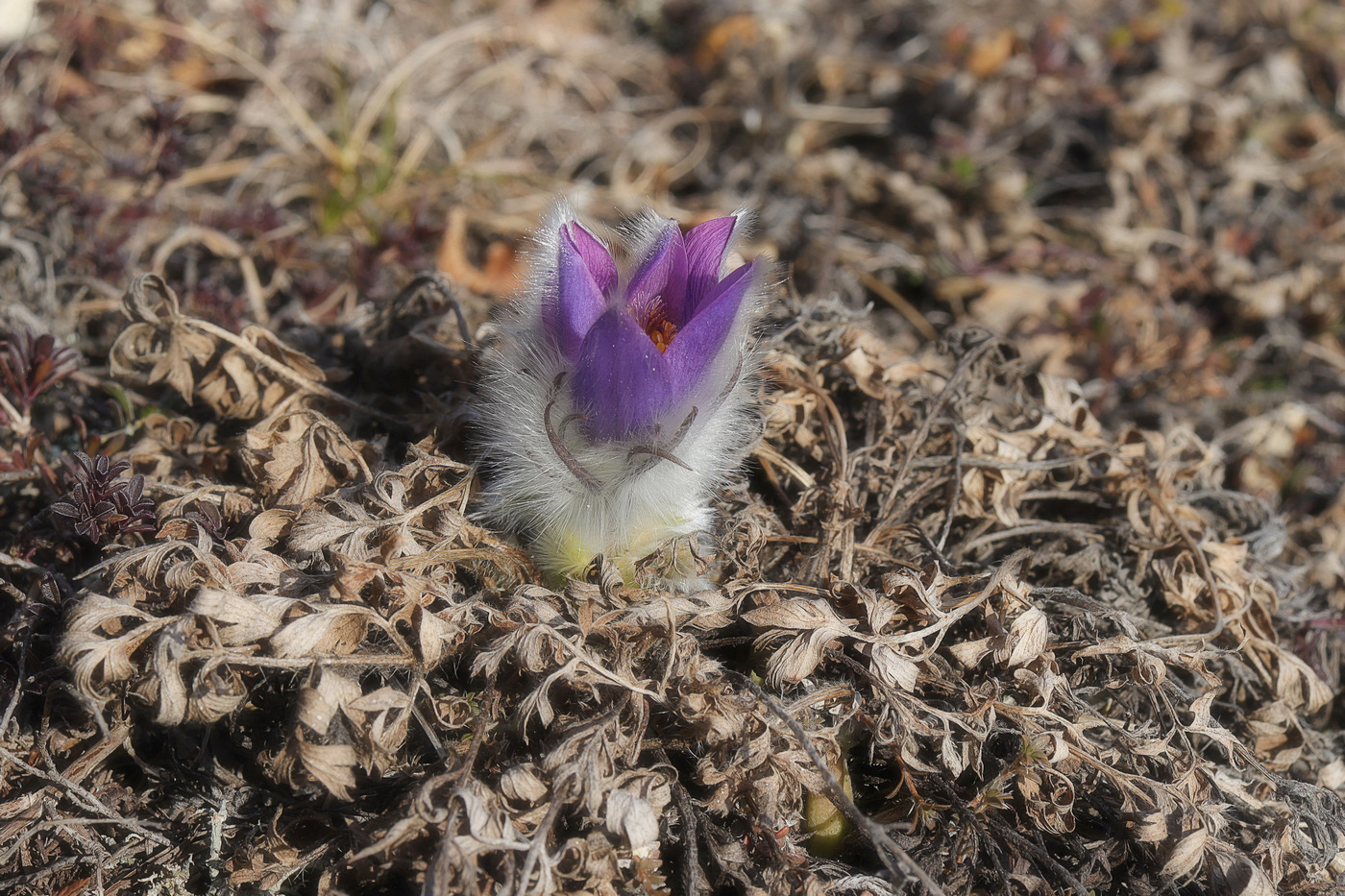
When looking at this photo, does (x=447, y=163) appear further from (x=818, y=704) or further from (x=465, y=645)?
(x=818, y=704)

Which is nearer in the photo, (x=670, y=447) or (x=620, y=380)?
(x=620, y=380)

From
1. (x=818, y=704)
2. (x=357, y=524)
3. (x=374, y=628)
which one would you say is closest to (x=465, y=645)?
(x=374, y=628)

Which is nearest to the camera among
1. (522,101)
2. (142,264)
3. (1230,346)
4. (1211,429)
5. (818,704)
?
(818,704)

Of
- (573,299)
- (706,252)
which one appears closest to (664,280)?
(706,252)

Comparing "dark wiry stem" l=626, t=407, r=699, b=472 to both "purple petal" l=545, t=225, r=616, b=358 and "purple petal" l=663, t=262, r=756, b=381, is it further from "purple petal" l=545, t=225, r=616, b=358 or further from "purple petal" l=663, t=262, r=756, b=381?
"purple petal" l=545, t=225, r=616, b=358

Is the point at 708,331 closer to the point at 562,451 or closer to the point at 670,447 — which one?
the point at 670,447

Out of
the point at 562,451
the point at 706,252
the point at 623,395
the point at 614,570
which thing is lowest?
the point at 614,570

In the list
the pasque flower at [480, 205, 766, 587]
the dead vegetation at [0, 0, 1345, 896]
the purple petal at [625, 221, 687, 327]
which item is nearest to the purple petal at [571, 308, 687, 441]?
the pasque flower at [480, 205, 766, 587]
